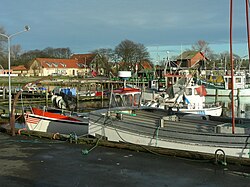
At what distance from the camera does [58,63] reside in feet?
392

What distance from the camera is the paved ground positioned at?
9.31m

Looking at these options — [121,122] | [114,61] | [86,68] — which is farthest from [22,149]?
[86,68]

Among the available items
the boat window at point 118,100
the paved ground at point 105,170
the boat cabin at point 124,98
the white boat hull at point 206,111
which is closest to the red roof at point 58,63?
the white boat hull at point 206,111

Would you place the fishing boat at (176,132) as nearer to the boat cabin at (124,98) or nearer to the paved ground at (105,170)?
the paved ground at (105,170)

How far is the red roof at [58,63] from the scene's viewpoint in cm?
11519

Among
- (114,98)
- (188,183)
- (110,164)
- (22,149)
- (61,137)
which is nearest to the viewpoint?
(188,183)

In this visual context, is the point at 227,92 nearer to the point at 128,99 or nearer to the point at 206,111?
the point at 206,111

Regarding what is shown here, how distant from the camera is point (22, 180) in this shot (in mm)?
9516

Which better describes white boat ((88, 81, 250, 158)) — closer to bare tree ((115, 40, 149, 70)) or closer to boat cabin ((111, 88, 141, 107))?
boat cabin ((111, 88, 141, 107))

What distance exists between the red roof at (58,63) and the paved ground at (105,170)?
104056mm

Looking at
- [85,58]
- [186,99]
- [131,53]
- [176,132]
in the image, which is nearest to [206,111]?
[186,99]

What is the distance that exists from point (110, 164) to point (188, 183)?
276 cm

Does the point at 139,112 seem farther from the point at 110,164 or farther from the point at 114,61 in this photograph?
the point at 114,61

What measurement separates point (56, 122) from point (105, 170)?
9.86 meters
